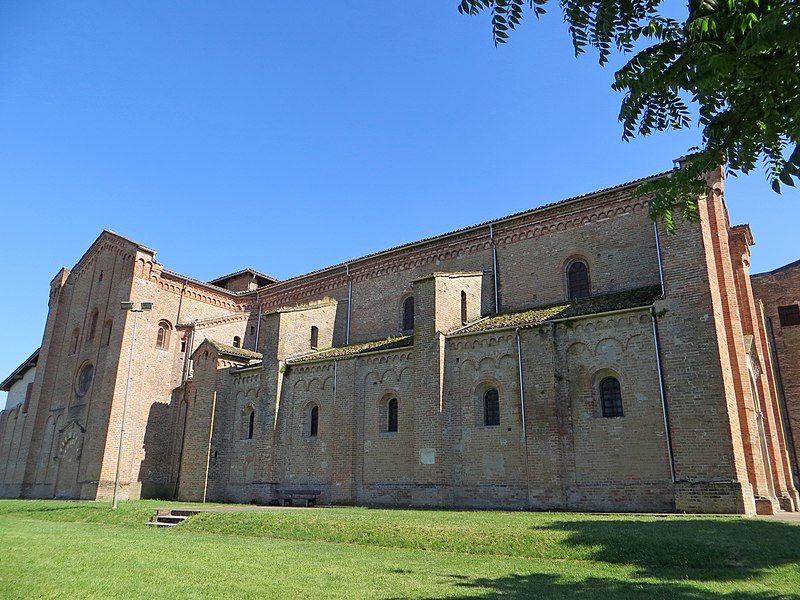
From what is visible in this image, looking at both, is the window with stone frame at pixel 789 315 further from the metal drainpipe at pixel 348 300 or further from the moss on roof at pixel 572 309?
the metal drainpipe at pixel 348 300

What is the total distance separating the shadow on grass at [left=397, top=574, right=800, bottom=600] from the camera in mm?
7578

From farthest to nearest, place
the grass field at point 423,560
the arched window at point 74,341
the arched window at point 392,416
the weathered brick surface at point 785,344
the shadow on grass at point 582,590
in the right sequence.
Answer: the arched window at point 74,341
the weathered brick surface at point 785,344
the arched window at point 392,416
the grass field at point 423,560
the shadow on grass at point 582,590

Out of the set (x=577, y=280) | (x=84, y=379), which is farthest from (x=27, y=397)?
(x=577, y=280)

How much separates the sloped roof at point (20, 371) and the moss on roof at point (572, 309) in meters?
32.7

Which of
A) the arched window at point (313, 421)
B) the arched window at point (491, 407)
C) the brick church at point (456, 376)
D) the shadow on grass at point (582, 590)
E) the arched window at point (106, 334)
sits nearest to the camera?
the shadow on grass at point (582, 590)

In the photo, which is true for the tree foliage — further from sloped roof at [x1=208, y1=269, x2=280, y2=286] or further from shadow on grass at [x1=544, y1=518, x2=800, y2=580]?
sloped roof at [x1=208, y1=269, x2=280, y2=286]

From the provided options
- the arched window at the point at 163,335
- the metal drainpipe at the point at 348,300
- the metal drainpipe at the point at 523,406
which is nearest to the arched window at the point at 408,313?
the metal drainpipe at the point at 348,300

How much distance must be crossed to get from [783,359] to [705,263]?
15.1 metres

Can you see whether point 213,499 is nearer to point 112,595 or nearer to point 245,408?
point 245,408

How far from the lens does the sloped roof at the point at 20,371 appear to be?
4000 centimetres

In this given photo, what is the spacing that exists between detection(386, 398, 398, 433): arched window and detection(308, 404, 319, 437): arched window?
12.3 feet

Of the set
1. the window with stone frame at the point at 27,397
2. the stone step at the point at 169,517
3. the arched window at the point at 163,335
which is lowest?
the stone step at the point at 169,517

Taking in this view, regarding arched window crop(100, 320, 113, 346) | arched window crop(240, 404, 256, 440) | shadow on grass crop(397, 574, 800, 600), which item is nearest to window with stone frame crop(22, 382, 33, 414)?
arched window crop(100, 320, 113, 346)

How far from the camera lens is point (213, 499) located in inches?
1051
